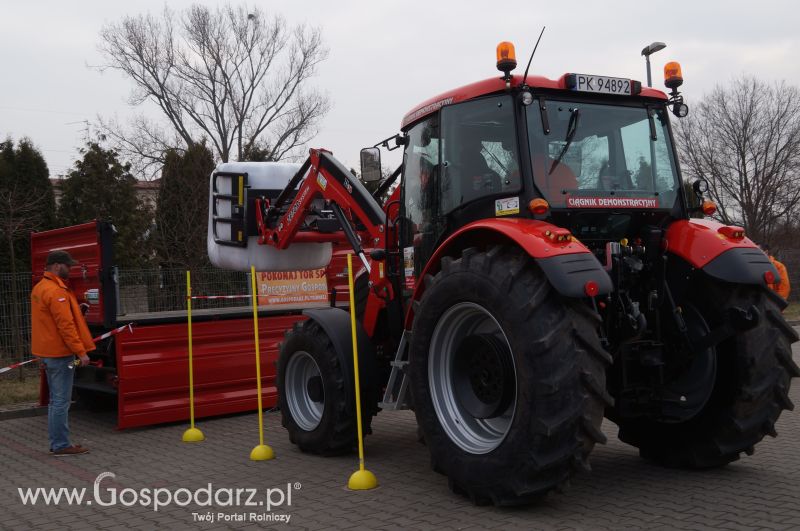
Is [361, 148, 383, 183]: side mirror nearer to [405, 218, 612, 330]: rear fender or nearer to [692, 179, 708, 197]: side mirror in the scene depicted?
[405, 218, 612, 330]: rear fender

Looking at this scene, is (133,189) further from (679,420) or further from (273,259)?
(679,420)

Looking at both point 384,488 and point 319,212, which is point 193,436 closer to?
point 319,212

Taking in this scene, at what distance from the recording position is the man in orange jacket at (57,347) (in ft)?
23.7

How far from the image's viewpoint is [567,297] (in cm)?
450

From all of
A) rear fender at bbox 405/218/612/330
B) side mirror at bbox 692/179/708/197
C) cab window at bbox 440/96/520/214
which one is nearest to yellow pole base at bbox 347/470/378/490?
rear fender at bbox 405/218/612/330

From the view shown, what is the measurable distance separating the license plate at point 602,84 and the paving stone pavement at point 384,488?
2.73 m

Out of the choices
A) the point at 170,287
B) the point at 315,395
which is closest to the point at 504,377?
the point at 315,395

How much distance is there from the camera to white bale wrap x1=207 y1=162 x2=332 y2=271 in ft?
26.7

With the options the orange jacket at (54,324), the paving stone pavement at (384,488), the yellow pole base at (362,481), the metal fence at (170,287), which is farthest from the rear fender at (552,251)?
the metal fence at (170,287)

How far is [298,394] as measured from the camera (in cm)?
712

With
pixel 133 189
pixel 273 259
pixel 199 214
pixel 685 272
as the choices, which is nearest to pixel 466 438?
pixel 685 272

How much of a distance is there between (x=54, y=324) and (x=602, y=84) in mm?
5360

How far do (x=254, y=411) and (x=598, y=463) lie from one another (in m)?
4.55

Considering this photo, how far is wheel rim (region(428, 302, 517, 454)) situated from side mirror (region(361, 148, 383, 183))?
160cm
